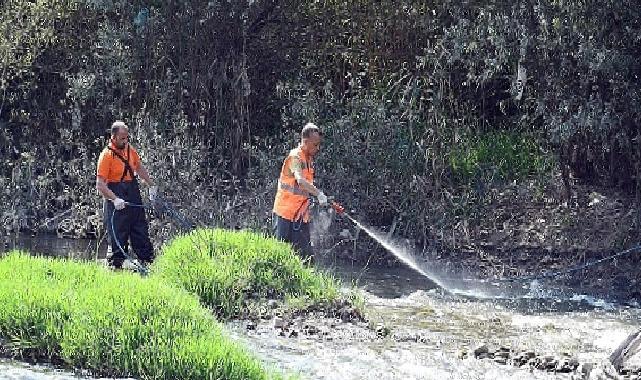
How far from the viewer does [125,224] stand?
13375 millimetres

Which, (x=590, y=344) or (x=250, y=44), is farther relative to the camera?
(x=250, y=44)

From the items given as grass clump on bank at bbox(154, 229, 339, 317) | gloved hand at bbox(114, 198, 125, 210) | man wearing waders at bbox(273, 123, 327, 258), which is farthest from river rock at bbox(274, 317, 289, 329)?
gloved hand at bbox(114, 198, 125, 210)

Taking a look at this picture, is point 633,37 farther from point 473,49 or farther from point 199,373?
point 199,373

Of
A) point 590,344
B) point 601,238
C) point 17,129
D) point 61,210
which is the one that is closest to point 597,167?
point 601,238

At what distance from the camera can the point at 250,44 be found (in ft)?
62.7

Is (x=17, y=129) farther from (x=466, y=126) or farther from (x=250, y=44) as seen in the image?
(x=466, y=126)

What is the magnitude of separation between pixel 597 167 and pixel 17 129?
10562mm

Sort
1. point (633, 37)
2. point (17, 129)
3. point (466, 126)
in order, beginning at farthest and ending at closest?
point (17, 129), point (466, 126), point (633, 37)

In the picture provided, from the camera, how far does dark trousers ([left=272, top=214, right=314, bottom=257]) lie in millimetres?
12453

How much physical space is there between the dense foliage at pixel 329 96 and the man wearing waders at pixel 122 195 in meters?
3.52

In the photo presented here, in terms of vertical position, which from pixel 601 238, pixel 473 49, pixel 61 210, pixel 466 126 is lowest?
pixel 61 210

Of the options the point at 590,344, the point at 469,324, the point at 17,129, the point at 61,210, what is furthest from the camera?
the point at 17,129

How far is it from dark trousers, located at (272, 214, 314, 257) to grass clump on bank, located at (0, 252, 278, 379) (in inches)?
113

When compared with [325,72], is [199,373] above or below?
below
